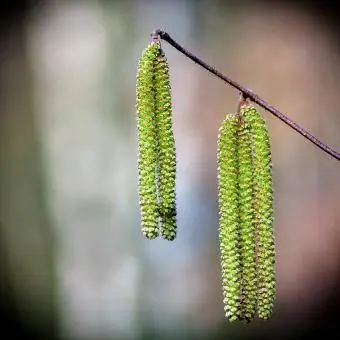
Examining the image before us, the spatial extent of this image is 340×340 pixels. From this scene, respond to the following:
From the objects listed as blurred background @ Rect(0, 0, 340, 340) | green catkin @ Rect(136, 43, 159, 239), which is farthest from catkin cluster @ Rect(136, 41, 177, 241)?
blurred background @ Rect(0, 0, 340, 340)

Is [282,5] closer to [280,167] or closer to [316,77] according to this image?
[316,77]

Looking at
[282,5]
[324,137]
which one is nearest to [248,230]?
[324,137]

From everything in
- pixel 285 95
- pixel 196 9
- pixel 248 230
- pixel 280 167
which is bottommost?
pixel 248 230

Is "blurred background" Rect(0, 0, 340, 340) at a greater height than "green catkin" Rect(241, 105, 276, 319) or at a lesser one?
greater

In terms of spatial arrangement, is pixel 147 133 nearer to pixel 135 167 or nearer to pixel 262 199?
pixel 262 199

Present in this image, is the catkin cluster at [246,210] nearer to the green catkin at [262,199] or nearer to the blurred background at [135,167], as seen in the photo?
the green catkin at [262,199]

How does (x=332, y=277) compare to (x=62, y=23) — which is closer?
(x=332, y=277)

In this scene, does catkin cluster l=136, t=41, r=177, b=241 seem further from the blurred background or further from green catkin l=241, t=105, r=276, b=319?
the blurred background
